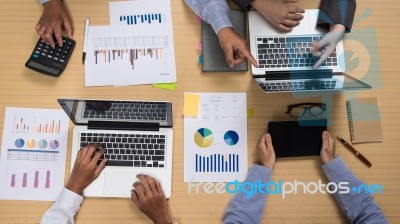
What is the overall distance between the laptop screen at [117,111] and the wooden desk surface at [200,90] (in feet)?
0.27

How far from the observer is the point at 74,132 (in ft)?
3.49

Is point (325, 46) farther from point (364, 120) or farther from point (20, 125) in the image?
point (20, 125)

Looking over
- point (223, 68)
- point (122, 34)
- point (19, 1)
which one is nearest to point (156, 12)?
point (122, 34)

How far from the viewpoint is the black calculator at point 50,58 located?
1090mm

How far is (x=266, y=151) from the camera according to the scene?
1.04 metres

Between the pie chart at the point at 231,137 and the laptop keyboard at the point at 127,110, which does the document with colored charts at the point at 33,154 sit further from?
the pie chart at the point at 231,137

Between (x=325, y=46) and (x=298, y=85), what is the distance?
0.45ft

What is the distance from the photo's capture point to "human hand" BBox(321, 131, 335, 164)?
1.05 meters

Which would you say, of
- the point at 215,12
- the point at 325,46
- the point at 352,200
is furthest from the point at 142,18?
the point at 352,200

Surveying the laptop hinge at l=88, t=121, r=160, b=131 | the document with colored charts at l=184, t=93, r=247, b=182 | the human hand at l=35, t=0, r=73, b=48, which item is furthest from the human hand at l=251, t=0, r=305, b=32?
the human hand at l=35, t=0, r=73, b=48

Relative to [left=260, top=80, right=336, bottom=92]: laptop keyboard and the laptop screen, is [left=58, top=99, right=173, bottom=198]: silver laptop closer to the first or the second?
the laptop screen

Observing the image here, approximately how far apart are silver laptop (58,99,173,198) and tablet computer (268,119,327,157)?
1.02 feet

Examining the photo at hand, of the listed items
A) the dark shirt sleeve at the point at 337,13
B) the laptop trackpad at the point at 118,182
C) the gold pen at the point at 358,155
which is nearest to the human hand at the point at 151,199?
the laptop trackpad at the point at 118,182

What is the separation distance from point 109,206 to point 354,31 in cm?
92
